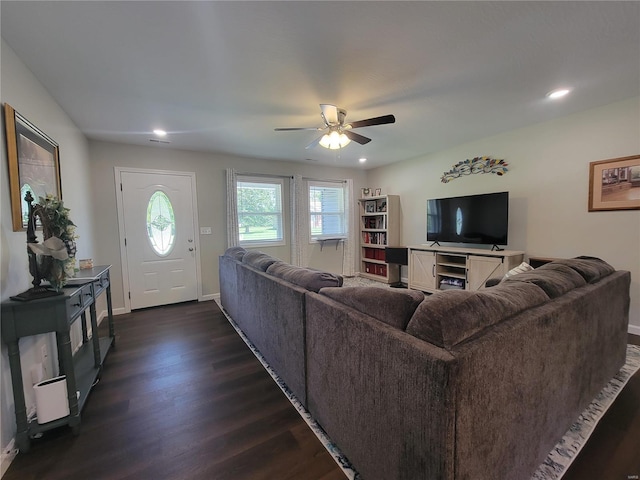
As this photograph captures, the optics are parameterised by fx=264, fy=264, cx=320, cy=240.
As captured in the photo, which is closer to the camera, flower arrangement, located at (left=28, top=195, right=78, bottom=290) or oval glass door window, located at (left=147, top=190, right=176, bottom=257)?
flower arrangement, located at (left=28, top=195, right=78, bottom=290)

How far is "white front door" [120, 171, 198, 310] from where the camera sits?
12.7ft

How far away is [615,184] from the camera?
285 centimetres

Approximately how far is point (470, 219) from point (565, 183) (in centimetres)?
112

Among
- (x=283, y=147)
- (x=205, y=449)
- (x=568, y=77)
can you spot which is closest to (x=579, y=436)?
(x=205, y=449)

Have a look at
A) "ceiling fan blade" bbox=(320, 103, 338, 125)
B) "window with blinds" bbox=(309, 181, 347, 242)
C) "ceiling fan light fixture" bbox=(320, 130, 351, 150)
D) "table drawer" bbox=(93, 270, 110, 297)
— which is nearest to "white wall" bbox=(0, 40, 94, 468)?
"table drawer" bbox=(93, 270, 110, 297)

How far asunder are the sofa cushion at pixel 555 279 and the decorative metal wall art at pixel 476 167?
8.26 ft

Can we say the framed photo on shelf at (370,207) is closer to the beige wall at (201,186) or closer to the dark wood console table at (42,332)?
the beige wall at (201,186)

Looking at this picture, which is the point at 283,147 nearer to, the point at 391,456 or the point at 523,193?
the point at 523,193

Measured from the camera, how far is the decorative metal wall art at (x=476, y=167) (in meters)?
3.79

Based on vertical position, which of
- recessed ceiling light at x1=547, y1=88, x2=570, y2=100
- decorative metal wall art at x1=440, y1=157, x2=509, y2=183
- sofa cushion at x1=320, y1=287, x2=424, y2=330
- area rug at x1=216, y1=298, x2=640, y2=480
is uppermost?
recessed ceiling light at x1=547, y1=88, x2=570, y2=100

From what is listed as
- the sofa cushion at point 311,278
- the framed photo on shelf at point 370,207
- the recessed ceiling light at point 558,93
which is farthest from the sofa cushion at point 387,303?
the framed photo on shelf at point 370,207

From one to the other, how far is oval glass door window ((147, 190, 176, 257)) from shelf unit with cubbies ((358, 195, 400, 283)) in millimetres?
3725

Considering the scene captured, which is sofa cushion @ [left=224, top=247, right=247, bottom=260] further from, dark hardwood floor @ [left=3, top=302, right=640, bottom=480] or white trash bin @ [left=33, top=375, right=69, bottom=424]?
white trash bin @ [left=33, top=375, right=69, bottom=424]

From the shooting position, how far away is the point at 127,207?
3840 millimetres
